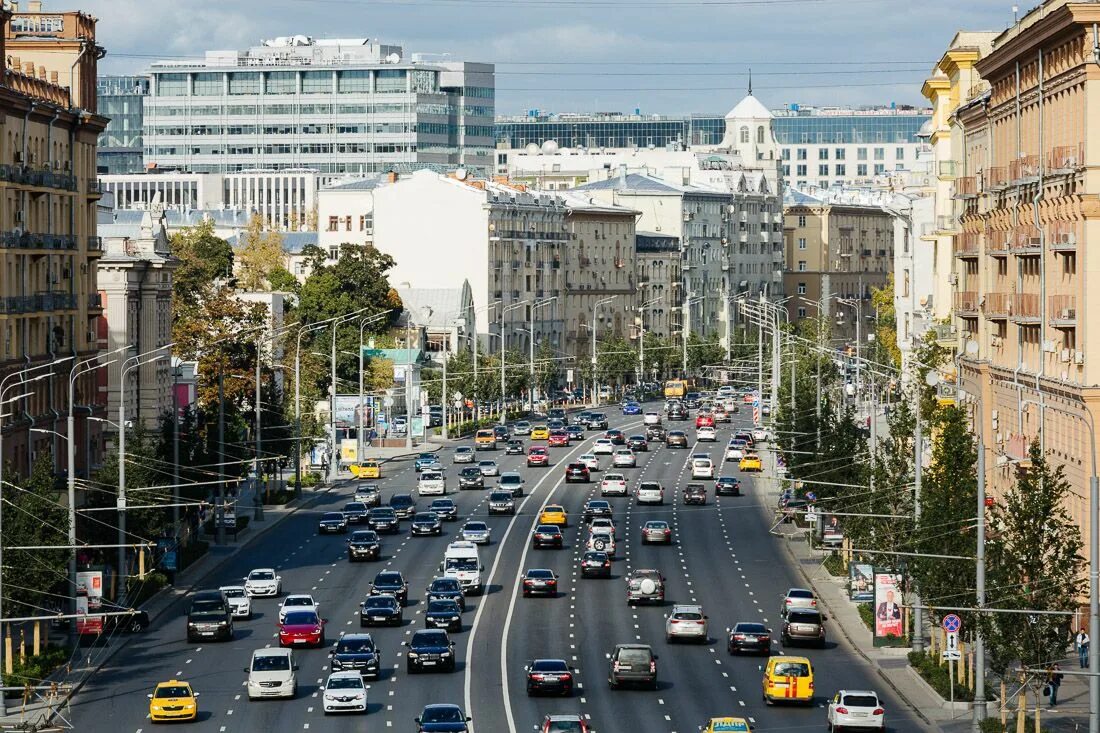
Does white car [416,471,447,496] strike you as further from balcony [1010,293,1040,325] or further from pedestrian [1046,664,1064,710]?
pedestrian [1046,664,1064,710]

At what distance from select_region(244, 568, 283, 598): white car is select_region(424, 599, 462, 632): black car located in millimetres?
10700

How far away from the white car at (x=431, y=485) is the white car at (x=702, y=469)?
16.6 m

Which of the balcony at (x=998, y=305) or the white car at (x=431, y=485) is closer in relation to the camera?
the balcony at (x=998, y=305)

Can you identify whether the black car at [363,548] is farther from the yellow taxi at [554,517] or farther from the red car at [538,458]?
the red car at [538,458]

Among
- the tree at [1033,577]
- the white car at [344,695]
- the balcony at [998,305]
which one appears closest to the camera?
the tree at [1033,577]

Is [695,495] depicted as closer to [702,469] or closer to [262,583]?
[702,469]

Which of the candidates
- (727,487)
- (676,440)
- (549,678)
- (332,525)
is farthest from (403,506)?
(549,678)

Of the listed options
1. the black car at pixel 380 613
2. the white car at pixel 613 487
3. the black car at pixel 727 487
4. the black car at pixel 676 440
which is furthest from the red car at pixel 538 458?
the black car at pixel 380 613

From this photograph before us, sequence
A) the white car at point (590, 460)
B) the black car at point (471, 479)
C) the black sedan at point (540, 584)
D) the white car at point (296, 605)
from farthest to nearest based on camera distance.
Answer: the white car at point (590, 460), the black car at point (471, 479), the black sedan at point (540, 584), the white car at point (296, 605)

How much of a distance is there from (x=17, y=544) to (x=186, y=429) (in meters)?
37.2

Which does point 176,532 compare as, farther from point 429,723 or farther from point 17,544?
point 429,723

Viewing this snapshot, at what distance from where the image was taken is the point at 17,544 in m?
73.1

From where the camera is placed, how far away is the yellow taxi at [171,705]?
62.4 meters

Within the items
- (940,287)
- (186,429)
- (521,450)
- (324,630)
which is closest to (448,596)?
(324,630)
